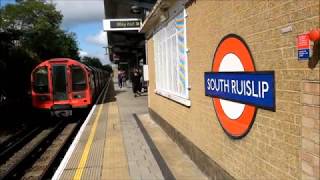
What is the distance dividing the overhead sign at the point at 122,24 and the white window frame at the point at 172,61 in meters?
7.42

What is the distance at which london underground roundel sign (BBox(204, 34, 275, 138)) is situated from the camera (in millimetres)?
4086

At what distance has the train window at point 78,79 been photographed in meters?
17.9

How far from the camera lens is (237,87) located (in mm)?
4785

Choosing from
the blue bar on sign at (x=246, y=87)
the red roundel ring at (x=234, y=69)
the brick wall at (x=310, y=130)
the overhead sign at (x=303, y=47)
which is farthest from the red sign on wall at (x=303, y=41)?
the red roundel ring at (x=234, y=69)

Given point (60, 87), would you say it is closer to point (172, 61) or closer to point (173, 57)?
point (172, 61)

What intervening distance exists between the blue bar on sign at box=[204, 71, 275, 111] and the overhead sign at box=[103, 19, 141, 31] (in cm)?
1373

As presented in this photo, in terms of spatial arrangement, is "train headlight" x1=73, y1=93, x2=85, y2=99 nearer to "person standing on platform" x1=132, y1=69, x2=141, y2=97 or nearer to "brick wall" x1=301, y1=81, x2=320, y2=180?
"person standing on platform" x1=132, y1=69, x2=141, y2=97

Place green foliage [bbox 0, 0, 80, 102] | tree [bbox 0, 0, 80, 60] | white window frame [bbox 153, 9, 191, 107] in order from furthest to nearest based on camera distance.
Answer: tree [bbox 0, 0, 80, 60]
green foliage [bbox 0, 0, 80, 102]
white window frame [bbox 153, 9, 191, 107]

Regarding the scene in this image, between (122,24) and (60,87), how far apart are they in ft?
15.1

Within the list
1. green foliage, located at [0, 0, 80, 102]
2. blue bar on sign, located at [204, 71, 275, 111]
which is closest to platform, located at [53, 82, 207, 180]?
blue bar on sign, located at [204, 71, 275, 111]

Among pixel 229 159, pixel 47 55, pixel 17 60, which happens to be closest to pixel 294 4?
pixel 229 159

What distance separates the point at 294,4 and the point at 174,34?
5563 mm

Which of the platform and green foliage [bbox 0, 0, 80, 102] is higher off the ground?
green foliage [bbox 0, 0, 80, 102]

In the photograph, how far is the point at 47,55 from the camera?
4475cm
